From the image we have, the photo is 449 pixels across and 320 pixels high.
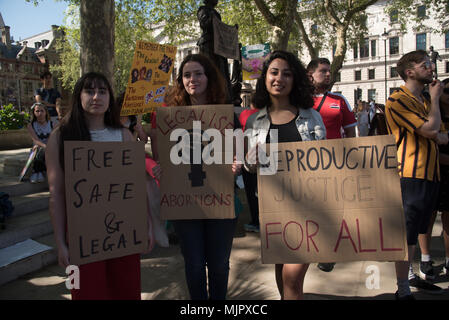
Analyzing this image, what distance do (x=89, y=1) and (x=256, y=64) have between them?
277 inches

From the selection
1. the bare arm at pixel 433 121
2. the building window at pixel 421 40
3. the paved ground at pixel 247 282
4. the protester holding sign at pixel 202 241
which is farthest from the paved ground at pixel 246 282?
the building window at pixel 421 40

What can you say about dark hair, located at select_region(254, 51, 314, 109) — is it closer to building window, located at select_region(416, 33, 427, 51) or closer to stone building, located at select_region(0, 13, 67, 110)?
building window, located at select_region(416, 33, 427, 51)

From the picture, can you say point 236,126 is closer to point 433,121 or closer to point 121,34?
point 433,121

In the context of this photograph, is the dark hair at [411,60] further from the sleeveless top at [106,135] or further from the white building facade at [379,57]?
the white building facade at [379,57]

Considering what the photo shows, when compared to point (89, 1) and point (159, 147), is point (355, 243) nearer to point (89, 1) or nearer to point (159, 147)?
point (159, 147)

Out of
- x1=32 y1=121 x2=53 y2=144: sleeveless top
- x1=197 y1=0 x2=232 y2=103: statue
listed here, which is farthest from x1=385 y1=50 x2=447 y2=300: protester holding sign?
x1=32 y1=121 x2=53 y2=144: sleeveless top

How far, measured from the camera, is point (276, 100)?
7.19 ft

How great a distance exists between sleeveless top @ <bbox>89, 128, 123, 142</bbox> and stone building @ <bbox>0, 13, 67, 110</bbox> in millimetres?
60440

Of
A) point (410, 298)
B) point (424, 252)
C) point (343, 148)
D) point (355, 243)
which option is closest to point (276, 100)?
point (343, 148)

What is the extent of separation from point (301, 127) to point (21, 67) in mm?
77216

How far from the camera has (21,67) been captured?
65688 mm

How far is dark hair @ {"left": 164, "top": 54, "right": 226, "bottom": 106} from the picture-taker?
2283 mm

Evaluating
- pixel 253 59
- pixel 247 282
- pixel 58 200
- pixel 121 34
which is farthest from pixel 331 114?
pixel 121 34
